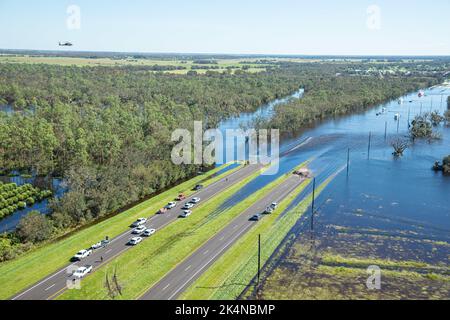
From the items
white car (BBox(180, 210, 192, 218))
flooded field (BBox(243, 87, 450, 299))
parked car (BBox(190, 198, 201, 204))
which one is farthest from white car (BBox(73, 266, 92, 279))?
parked car (BBox(190, 198, 201, 204))

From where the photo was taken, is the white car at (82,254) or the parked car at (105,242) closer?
the white car at (82,254)

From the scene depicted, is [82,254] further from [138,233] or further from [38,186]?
[38,186]

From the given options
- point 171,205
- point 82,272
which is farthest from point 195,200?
point 82,272

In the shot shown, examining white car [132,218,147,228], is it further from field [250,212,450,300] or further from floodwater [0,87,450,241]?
field [250,212,450,300]

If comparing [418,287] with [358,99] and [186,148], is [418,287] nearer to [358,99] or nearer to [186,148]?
[186,148]

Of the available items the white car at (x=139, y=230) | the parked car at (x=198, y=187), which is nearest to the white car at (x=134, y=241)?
the white car at (x=139, y=230)

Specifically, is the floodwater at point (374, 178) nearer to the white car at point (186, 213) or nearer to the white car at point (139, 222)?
the white car at point (186, 213)
